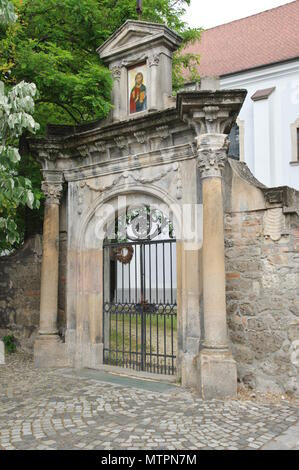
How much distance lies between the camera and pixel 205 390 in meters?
5.43

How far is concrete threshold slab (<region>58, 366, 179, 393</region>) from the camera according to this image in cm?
604

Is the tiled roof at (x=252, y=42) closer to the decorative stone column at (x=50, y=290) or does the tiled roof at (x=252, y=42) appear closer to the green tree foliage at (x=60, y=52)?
the green tree foliage at (x=60, y=52)

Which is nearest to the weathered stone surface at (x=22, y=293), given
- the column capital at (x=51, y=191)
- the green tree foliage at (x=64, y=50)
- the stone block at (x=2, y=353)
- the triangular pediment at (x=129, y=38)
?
the stone block at (x=2, y=353)

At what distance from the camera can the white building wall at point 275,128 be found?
1786cm

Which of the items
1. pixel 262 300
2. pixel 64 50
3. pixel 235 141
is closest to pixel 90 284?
pixel 262 300

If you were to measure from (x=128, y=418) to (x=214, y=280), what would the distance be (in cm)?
206

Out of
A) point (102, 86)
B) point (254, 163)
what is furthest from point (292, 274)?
point (254, 163)

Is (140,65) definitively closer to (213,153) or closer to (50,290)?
(213,153)

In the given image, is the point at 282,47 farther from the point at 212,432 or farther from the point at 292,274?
the point at 212,432

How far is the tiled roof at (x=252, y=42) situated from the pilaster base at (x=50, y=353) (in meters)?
15.3

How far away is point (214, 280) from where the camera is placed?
5.66 m

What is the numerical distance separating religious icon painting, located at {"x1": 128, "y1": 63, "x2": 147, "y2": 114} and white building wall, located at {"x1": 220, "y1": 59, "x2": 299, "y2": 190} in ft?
39.0

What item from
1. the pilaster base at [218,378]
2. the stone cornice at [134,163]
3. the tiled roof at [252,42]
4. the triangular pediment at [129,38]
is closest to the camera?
the pilaster base at [218,378]

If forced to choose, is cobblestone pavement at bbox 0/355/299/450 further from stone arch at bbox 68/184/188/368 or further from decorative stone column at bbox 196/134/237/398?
stone arch at bbox 68/184/188/368
